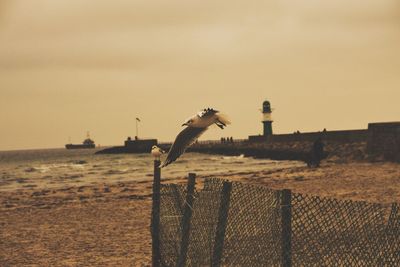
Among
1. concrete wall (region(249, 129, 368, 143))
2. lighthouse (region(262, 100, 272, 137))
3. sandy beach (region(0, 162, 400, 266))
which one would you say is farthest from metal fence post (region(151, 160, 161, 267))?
lighthouse (region(262, 100, 272, 137))

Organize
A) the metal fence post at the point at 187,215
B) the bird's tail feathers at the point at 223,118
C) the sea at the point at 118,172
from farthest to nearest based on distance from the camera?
the sea at the point at 118,172 → the bird's tail feathers at the point at 223,118 → the metal fence post at the point at 187,215

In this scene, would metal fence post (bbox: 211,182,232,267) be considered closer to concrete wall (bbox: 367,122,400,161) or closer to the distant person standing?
the distant person standing

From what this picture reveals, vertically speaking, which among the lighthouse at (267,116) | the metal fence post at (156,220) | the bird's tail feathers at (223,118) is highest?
the lighthouse at (267,116)

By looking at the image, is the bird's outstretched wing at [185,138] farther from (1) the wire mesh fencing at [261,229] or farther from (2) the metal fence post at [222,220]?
(2) the metal fence post at [222,220]

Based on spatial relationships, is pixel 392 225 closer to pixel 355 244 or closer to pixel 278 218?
pixel 355 244

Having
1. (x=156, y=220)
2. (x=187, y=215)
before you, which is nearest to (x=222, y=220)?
(x=187, y=215)

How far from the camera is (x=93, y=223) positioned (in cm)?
1552

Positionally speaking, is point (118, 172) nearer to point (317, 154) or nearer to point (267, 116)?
point (317, 154)

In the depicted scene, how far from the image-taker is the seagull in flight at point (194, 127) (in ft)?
24.0

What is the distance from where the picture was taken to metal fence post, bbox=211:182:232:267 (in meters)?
6.25

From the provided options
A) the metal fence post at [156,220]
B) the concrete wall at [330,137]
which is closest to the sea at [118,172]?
the concrete wall at [330,137]

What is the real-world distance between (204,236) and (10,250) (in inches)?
255

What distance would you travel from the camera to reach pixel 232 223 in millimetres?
6621

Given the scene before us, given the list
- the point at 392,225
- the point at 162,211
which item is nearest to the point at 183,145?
the point at 162,211
